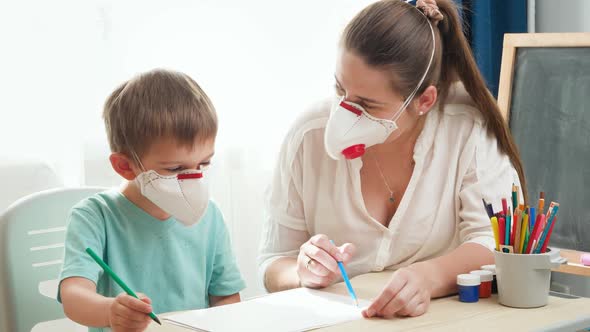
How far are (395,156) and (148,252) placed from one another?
1.89 feet

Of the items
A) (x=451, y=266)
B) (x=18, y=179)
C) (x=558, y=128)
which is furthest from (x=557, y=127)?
(x=18, y=179)

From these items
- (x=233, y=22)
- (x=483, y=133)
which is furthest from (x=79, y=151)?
(x=483, y=133)

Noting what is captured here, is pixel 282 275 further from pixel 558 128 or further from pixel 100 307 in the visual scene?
pixel 558 128

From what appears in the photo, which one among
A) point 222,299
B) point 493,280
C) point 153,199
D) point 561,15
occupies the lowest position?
point 222,299

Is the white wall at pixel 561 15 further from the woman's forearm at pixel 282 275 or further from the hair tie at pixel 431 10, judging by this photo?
the woman's forearm at pixel 282 275

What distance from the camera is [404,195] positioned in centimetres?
163

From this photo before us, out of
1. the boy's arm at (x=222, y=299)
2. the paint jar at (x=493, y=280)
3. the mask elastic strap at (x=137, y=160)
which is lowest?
the boy's arm at (x=222, y=299)

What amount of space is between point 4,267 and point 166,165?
1.21ft

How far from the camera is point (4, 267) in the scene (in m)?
1.48

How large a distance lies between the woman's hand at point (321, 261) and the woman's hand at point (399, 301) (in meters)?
0.15

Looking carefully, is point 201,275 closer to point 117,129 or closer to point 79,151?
point 117,129

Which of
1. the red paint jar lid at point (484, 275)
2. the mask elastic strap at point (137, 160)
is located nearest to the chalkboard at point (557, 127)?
the red paint jar lid at point (484, 275)

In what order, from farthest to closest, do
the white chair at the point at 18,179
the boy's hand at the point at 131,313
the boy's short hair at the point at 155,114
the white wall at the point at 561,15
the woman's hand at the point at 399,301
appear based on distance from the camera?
1. the white wall at the point at 561,15
2. the white chair at the point at 18,179
3. the boy's short hair at the point at 155,114
4. the woman's hand at the point at 399,301
5. the boy's hand at the point at 131,313

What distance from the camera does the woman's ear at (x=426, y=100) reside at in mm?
1628
